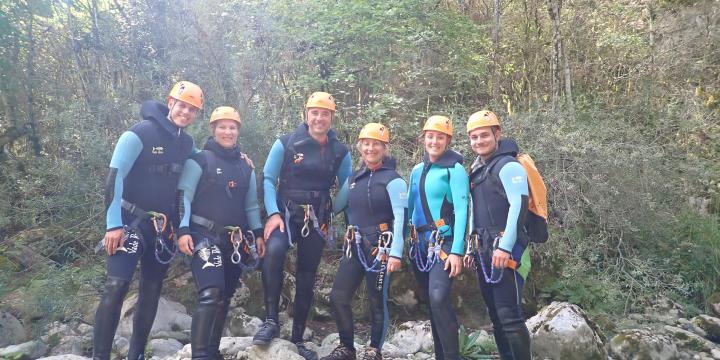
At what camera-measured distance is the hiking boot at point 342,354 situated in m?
4.45

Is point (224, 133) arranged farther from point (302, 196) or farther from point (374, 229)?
point (374, 229)

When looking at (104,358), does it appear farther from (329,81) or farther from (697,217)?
(697,217)

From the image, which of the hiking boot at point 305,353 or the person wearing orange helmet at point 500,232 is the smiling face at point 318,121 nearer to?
the person wearing orange helmet at point 500,232

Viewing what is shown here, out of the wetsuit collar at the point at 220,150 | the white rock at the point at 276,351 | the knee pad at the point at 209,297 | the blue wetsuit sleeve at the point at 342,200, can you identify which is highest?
the wetsuit collar at the point at 220,150

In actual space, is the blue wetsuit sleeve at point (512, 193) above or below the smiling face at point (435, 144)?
below

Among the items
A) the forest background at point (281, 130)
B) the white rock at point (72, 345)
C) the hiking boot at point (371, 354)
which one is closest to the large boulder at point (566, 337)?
the forest background at point (281, 130)

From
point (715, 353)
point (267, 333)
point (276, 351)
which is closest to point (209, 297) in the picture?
point (267, 333)

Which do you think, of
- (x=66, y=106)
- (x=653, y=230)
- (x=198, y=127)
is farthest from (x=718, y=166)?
(x=66, y=106)

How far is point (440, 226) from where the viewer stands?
4320mm

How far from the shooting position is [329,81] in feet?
30.7

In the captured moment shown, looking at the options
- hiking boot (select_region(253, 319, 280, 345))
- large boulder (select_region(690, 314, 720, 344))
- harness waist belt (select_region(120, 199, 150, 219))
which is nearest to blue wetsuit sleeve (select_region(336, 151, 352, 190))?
hiking boot (select_region(253, 319, 280, 345))

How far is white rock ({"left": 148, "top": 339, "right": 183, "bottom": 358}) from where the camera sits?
19.5 ft

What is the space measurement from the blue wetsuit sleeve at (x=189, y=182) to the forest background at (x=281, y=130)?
2656 millimetres

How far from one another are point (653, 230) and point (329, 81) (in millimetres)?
5957
